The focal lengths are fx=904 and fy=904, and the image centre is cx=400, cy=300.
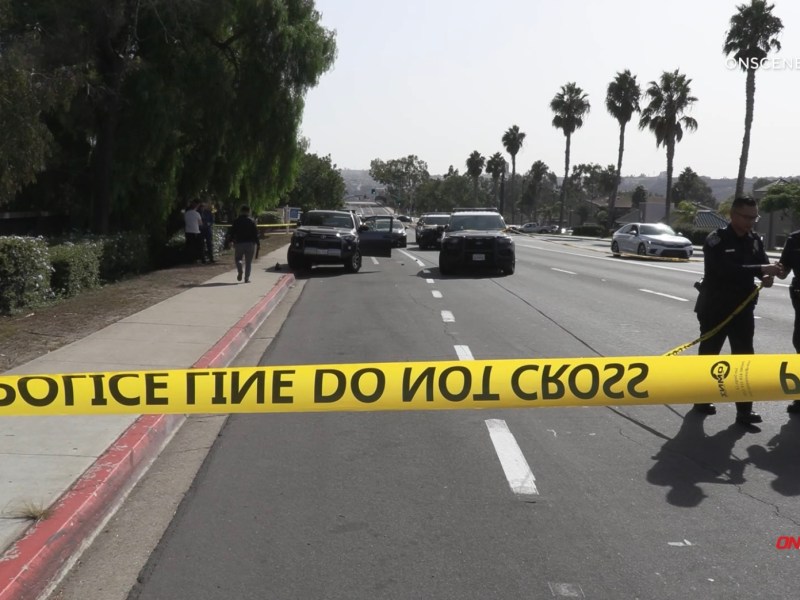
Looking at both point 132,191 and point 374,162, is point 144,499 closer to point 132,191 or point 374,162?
point 132,191

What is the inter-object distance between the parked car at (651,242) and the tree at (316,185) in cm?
3697

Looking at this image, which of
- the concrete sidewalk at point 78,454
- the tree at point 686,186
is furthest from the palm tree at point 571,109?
the concrete sidewalk at point 78,454

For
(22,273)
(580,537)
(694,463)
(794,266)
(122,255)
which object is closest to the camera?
(580,537)

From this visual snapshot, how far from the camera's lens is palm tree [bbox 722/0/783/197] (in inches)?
1957

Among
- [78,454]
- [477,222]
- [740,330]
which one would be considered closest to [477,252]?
[477,222]

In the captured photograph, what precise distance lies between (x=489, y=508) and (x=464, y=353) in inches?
220

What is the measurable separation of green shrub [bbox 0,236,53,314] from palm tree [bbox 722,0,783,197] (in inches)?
1756

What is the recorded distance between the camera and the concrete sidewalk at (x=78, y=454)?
4.44 m

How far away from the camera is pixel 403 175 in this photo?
17950 centimetres

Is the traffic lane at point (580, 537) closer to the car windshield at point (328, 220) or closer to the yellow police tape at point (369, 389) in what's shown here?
the yellow police tape at point (369, 389)

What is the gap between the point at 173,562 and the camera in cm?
461

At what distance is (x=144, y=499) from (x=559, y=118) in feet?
290

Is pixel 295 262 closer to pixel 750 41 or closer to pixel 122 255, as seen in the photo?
pixel 122 255

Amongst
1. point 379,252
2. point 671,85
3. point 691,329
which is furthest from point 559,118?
point 691,329
